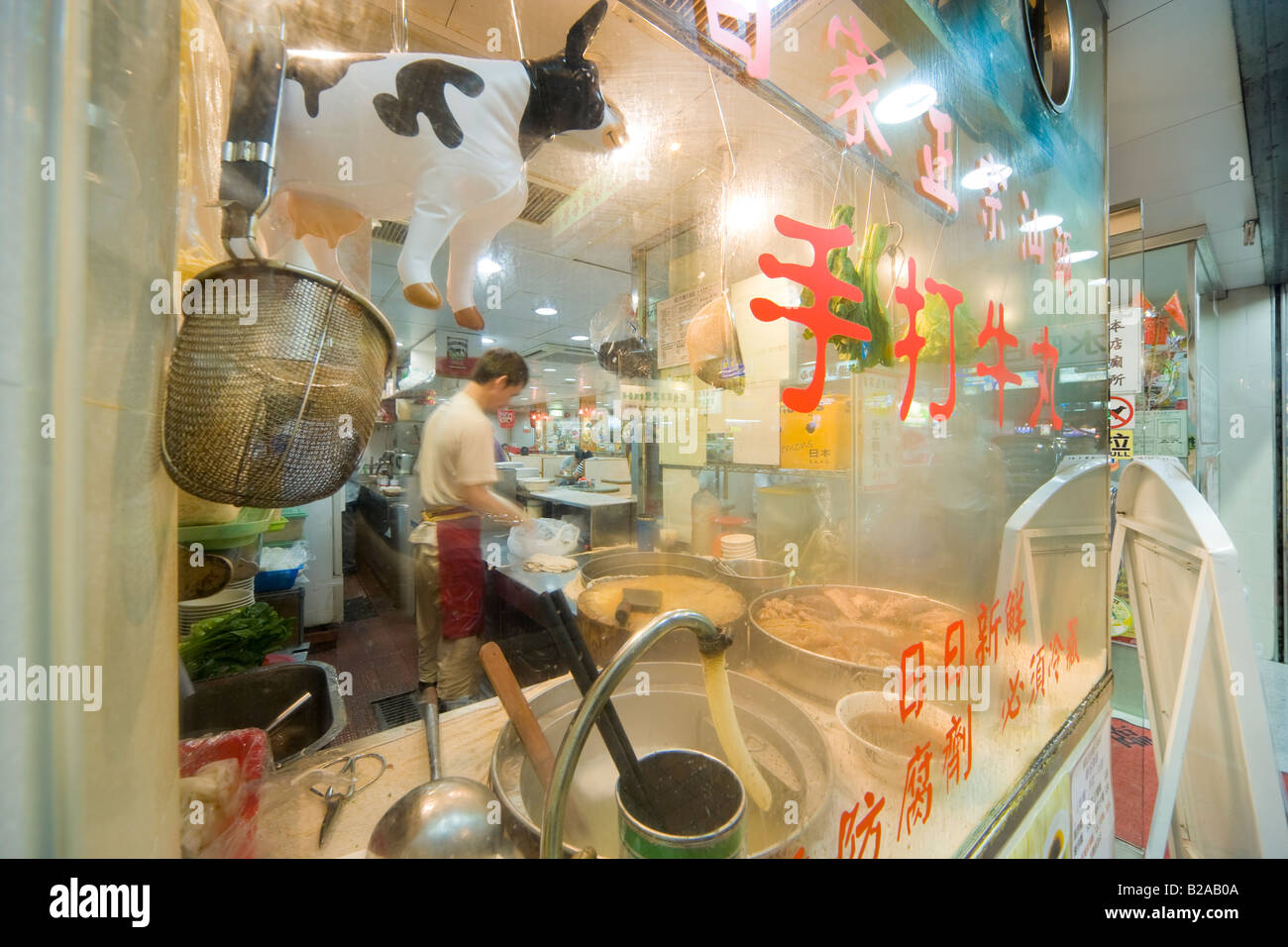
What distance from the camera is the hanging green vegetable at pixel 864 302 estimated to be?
1.10 metres

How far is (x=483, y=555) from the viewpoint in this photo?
35.9 inches

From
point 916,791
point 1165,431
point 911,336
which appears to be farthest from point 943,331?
point 1165,431

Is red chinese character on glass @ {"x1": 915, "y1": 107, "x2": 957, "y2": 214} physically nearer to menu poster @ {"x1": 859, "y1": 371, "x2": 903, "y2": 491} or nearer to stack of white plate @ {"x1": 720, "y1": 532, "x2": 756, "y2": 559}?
menu poster @ {"x1": 859, "y1": 371, "x2": 903, "y2": 491}

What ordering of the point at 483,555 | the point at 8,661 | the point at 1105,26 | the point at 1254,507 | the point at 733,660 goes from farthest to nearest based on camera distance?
the point at 1254,507 → the point at 1105,26 → the point at 733,660 → the point at 483,555 → the point at 8,661

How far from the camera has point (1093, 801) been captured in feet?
5.34

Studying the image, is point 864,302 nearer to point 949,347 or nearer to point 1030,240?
point 949,347

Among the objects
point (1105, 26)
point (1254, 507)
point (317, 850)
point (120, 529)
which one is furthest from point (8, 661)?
point (1254, 507)

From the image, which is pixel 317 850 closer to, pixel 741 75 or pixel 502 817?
pixel 502 817

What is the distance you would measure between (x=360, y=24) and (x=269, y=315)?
47cm

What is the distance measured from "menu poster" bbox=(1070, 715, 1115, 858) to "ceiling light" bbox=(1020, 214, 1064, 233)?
1.89 metres

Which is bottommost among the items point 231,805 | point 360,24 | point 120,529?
point 231,805

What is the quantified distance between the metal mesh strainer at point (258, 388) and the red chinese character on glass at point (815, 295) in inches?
28.3

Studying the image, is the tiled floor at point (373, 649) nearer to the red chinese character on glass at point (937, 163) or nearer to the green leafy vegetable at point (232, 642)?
the green leafy vegetable at point (232, 642)
